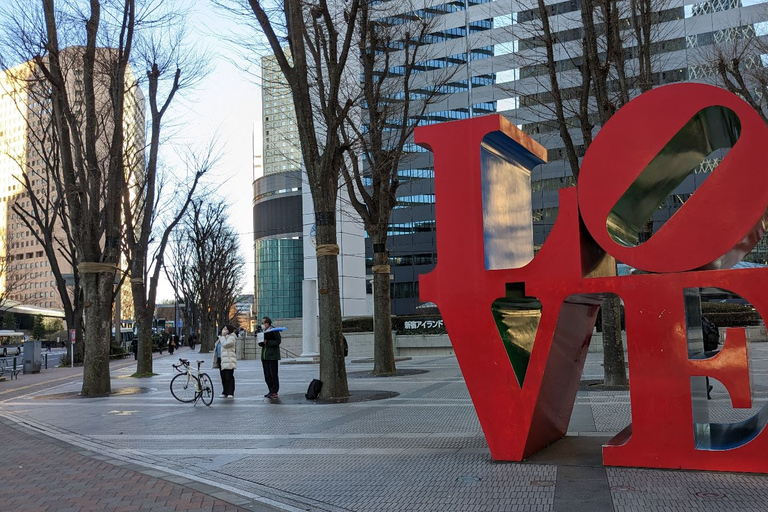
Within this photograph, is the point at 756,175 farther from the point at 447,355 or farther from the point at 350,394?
the point at 447,355

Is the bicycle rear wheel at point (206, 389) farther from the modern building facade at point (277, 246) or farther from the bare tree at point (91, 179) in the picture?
the modern building facade at point (277, 246)

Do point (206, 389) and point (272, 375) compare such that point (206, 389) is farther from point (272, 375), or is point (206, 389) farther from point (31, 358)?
point (31, 358)

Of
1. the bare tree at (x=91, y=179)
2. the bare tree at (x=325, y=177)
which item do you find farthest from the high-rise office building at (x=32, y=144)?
the bare tree at (x=325, y=177)

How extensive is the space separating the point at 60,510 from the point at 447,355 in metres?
23.4

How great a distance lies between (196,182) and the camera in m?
25.8

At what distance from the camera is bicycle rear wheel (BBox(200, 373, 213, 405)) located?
1448 cm

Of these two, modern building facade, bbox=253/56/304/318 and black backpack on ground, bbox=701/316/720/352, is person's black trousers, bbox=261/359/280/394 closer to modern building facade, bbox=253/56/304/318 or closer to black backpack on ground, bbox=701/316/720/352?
black backpack on ground, bbox=701/316/720/352

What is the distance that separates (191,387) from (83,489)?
8.91 metres

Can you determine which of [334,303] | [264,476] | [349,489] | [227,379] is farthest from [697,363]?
[227,379]

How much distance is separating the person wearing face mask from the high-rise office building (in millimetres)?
8323

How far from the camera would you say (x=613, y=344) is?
44.8 ft

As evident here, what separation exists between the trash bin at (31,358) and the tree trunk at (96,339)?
15.9m

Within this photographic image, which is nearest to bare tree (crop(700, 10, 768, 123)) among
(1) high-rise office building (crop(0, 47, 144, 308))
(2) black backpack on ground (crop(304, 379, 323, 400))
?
(2) black backpack on ground (crop(304, 379, 323, 400))

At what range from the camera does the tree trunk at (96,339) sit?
17.2 m
